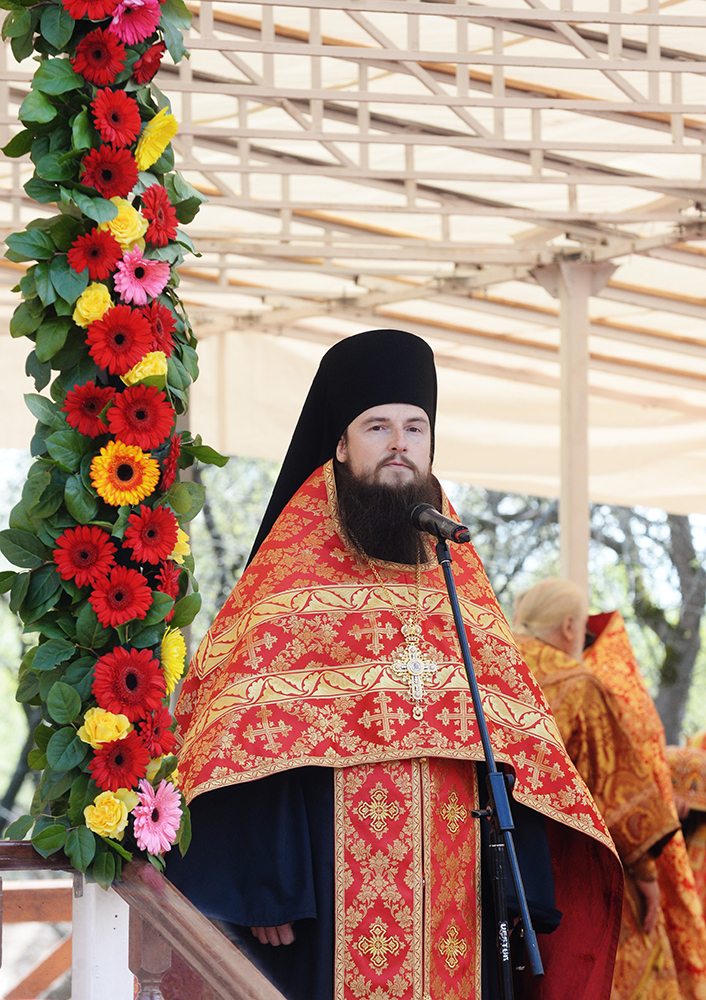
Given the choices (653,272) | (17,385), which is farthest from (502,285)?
(17,385)

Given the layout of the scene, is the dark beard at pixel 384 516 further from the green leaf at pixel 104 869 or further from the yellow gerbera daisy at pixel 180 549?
the green leaf at pixel 104 869

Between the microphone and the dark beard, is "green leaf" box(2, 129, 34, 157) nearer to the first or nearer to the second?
the microphone

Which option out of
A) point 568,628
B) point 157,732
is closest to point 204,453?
point 157,732

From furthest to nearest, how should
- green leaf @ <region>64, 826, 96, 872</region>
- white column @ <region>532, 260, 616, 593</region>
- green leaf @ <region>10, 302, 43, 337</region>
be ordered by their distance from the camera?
white column @ <region>532, 260, 616, 593</region>, green leaf @ <region>10, 302, 43, 337</region>, green leaf @ <region>64, 826, 96, 872</region>

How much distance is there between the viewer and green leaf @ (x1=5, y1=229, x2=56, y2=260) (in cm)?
256

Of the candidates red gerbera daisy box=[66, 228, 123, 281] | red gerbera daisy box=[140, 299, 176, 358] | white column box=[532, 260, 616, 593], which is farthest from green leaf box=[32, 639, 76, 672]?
white column box=[532, 260, 616, 593]

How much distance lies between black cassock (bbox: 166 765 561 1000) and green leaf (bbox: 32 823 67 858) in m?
0.58

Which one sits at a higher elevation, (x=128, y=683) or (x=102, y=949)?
(x=128, y=683)

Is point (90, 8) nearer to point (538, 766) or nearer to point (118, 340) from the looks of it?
point (118, 340)

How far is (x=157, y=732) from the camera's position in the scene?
2.60 m

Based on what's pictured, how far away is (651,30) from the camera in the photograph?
5.73 metres

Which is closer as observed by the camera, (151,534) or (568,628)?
(151,534)

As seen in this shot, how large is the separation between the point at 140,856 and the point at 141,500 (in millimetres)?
662

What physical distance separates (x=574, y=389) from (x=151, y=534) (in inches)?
229
